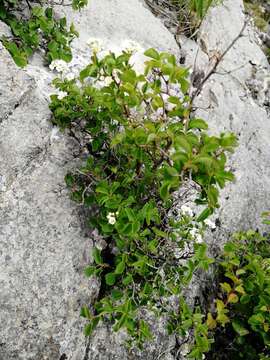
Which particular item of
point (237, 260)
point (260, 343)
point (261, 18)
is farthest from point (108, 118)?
point (261, 18)

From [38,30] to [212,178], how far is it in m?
2.08

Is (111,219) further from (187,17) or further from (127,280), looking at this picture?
(187,17)

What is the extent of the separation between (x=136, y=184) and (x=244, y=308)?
1.35 meters

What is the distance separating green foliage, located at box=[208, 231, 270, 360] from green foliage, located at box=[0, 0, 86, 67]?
6.49ft

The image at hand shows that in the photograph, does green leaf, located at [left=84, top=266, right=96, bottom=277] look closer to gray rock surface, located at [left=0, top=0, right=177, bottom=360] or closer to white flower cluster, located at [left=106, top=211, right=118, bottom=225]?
gray rock surface, located at [left=0, top=0, right=177, bottom=360]

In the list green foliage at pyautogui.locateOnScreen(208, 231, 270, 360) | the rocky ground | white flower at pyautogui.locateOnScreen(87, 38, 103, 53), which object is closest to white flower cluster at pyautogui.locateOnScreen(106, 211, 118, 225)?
the rocky ground

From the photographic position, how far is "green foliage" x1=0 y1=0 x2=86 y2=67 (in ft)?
9.80

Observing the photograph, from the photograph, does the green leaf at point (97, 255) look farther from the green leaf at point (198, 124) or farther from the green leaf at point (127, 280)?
the green leaf at point (198, 124)

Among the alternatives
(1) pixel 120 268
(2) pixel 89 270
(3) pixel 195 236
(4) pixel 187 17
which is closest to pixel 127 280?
(1) pixel 120 268

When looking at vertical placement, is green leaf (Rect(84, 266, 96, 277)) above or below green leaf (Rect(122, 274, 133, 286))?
below

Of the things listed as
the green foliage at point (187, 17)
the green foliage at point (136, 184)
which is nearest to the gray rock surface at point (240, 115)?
the green foliage at point (187, 17)

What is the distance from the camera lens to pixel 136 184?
8.00ft

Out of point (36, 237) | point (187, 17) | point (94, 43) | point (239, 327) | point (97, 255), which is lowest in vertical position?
point (239, 327)

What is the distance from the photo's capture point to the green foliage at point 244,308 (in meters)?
2.78
